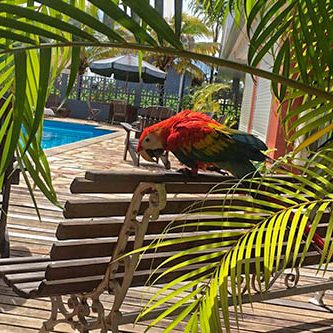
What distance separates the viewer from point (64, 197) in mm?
5352

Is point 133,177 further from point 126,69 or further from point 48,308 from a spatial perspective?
point 126,69

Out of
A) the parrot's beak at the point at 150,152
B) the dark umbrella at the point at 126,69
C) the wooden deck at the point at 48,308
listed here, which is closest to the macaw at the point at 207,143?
the parrot's beak at the point at 150,152

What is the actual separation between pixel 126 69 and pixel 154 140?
646 inches

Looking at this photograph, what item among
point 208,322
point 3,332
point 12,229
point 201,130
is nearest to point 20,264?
point 3,332

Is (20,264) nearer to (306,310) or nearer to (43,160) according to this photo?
(43,160)

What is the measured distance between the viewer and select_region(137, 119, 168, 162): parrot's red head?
7.13ft

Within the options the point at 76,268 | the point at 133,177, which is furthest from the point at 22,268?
the point at 133,177

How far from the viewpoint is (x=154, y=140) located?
7.28 ft

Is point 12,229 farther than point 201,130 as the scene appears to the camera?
Yes

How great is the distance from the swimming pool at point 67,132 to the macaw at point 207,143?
1236 cm

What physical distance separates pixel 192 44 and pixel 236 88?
10.8 m

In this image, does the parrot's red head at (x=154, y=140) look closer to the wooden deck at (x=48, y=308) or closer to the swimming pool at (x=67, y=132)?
the wooden deck at (x=48, y=308)

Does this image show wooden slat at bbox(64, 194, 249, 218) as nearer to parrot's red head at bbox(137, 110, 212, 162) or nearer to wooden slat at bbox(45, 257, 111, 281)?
wooden slat at bbox(45, 257, 111, 281)

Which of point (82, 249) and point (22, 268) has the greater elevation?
point (82, 249)
